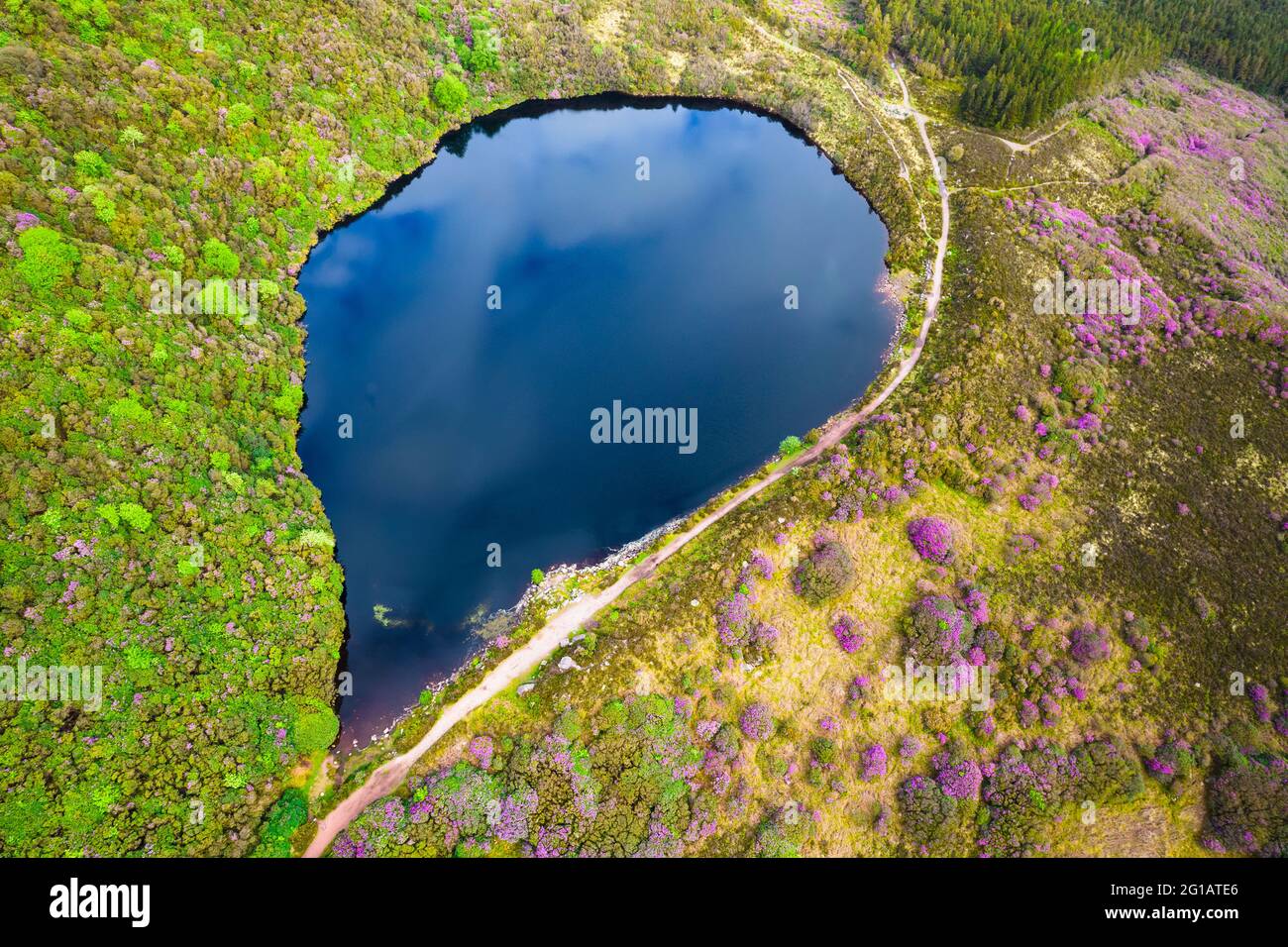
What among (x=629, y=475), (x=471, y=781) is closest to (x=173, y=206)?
(x=629, y=475)

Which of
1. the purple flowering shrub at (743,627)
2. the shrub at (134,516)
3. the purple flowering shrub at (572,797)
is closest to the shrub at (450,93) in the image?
the shrub at (134,516)

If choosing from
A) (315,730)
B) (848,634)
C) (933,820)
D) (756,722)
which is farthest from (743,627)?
(315,730)

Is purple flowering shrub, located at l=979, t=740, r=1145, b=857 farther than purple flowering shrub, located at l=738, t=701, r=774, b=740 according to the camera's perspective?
No

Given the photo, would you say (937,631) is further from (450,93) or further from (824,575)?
(450,93)

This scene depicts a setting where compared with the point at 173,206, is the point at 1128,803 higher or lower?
lower

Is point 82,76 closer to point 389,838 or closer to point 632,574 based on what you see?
point 632,574

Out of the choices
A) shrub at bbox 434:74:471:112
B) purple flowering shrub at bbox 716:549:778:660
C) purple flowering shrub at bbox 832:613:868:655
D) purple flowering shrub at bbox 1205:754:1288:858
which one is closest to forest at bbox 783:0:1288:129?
shrub at bbox 434:74:471:112

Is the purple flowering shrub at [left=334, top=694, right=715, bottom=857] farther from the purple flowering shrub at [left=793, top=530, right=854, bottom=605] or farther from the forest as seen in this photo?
the forest
